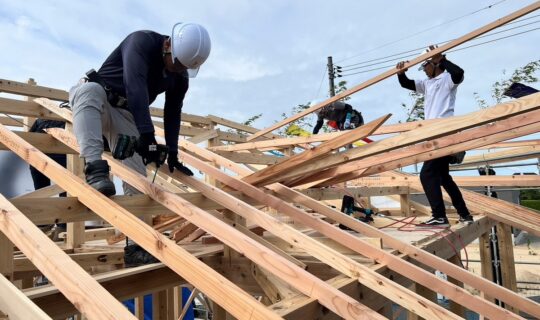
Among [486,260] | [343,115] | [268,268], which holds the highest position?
[343,115]

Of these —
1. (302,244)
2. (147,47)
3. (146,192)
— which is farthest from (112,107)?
(302,244)

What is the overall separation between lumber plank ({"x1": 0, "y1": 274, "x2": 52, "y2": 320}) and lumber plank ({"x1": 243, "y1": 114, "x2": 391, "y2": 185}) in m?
2.09

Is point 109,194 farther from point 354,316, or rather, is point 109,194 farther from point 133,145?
point 354,316

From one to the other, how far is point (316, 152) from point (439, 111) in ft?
6.02

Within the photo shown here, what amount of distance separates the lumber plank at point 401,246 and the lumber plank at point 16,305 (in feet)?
7.27

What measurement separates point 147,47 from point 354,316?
197 centimetres

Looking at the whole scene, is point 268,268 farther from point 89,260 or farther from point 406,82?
point 406,82

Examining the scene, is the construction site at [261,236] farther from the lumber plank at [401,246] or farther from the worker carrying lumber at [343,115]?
the worker carrying lumber at [343,115]

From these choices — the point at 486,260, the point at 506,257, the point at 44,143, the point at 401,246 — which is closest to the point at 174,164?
the point at 44,143

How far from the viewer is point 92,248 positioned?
3.59 m

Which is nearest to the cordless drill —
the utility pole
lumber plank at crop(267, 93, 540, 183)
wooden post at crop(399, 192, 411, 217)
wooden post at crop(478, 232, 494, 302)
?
lumber plank at crop(267, 93, 540, 183)

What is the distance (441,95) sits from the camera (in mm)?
4277

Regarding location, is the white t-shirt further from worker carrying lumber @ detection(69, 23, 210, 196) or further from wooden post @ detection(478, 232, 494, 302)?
worker carrying lumber @ detection(69, 23, 210, 196)

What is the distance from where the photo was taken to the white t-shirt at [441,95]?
13.9 ft
